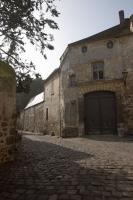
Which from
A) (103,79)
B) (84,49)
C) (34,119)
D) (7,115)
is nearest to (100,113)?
(103,79)

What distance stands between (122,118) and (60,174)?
11.4 metres

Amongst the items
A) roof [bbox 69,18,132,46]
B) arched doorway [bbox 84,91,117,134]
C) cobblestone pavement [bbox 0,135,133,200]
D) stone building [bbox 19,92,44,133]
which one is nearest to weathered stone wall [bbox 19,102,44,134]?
stone building [bbox 19,92,44,133]

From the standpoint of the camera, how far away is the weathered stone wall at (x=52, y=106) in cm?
2044

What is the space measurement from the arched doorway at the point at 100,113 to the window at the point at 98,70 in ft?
4.27

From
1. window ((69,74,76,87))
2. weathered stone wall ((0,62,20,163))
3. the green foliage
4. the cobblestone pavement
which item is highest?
the green foliage

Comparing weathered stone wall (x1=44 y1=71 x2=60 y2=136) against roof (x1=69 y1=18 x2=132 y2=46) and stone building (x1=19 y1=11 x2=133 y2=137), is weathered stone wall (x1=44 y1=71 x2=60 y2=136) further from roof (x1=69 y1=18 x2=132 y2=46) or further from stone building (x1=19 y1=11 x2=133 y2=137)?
roof (x1=69 y1=18 x2=132 y2=46)

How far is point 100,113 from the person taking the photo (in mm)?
16141

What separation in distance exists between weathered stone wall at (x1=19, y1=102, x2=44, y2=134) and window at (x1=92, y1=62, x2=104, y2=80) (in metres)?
10.7

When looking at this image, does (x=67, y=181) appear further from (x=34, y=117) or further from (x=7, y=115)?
(x=34, y=117)

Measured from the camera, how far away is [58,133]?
19.7 m

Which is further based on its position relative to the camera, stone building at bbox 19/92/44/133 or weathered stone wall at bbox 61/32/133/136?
stone building at bbox 19/92/44/133

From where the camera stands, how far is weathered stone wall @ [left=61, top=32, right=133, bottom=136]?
15484mm

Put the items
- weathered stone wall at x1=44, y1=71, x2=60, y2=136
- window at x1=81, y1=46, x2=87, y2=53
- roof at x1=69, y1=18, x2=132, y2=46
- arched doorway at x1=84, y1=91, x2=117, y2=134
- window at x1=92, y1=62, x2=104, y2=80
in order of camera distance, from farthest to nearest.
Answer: weathered stone wall at x1=44, y1=71, x2=60, y2=136 → window at x1=81, y1=46, x2=87, y2=53 → window at x1=92, y1=62, x2=104, y2=80 → roof at x1=69, y1=18, x2=132, y2=46 → arched doorway at x1=84, y1=91, x2=117, y2=134

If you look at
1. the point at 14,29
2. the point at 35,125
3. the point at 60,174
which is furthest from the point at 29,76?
the point at 35,125
